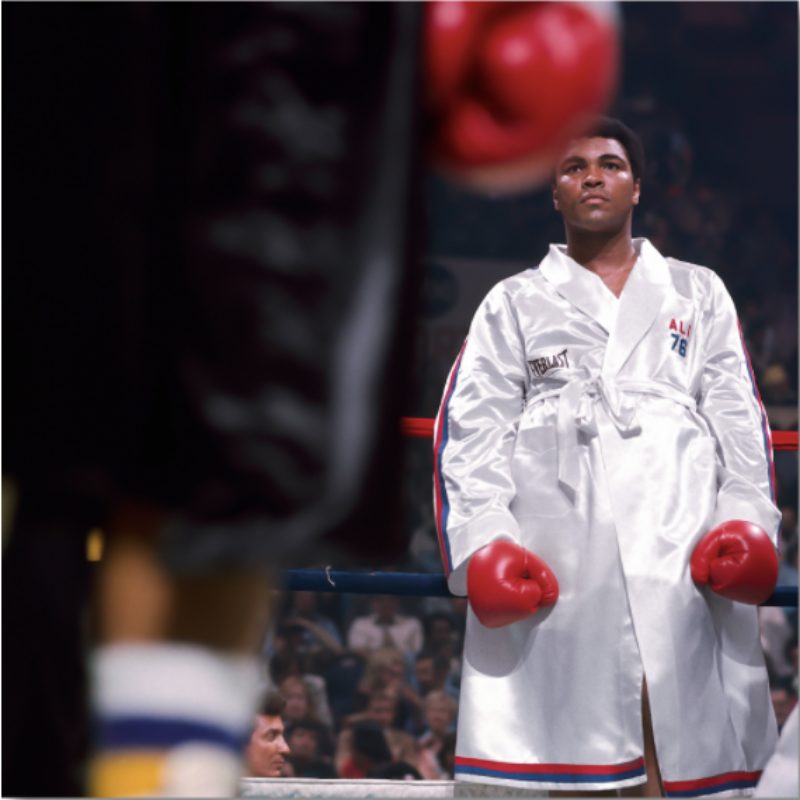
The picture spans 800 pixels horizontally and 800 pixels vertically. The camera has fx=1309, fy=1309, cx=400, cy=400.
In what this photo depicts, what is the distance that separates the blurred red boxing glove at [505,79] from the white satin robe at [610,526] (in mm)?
1060

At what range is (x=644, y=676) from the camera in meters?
1.89

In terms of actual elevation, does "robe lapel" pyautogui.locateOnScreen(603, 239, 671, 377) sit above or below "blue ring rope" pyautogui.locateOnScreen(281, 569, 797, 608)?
above

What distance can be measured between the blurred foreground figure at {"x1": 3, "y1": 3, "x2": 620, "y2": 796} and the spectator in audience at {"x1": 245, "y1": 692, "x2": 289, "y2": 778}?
5.30ft

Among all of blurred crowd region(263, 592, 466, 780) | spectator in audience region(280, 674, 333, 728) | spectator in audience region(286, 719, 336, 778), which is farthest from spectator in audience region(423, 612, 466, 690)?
spectator in audience region(286, 719, 336, 778)

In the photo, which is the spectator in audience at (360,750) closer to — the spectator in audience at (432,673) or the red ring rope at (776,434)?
the spectator in audience at (432,673)

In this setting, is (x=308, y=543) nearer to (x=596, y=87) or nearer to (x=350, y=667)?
(x=596, y=87)

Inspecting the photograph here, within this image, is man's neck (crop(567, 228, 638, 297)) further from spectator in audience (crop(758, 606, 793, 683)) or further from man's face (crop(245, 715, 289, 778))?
spectator in audience (crop(758, 606, 793, 683))

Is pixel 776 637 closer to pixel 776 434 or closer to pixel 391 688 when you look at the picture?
pixel 391 688

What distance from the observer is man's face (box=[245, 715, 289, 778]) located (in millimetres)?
2377

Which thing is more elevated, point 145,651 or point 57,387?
point 57,387

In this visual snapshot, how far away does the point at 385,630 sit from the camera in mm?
3576

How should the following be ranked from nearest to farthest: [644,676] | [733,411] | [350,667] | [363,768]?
[644,676]
[733,411]
[363,768]
[350,667]

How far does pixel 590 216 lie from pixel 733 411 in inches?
15.2

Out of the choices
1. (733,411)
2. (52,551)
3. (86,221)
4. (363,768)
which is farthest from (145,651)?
(363,768)
